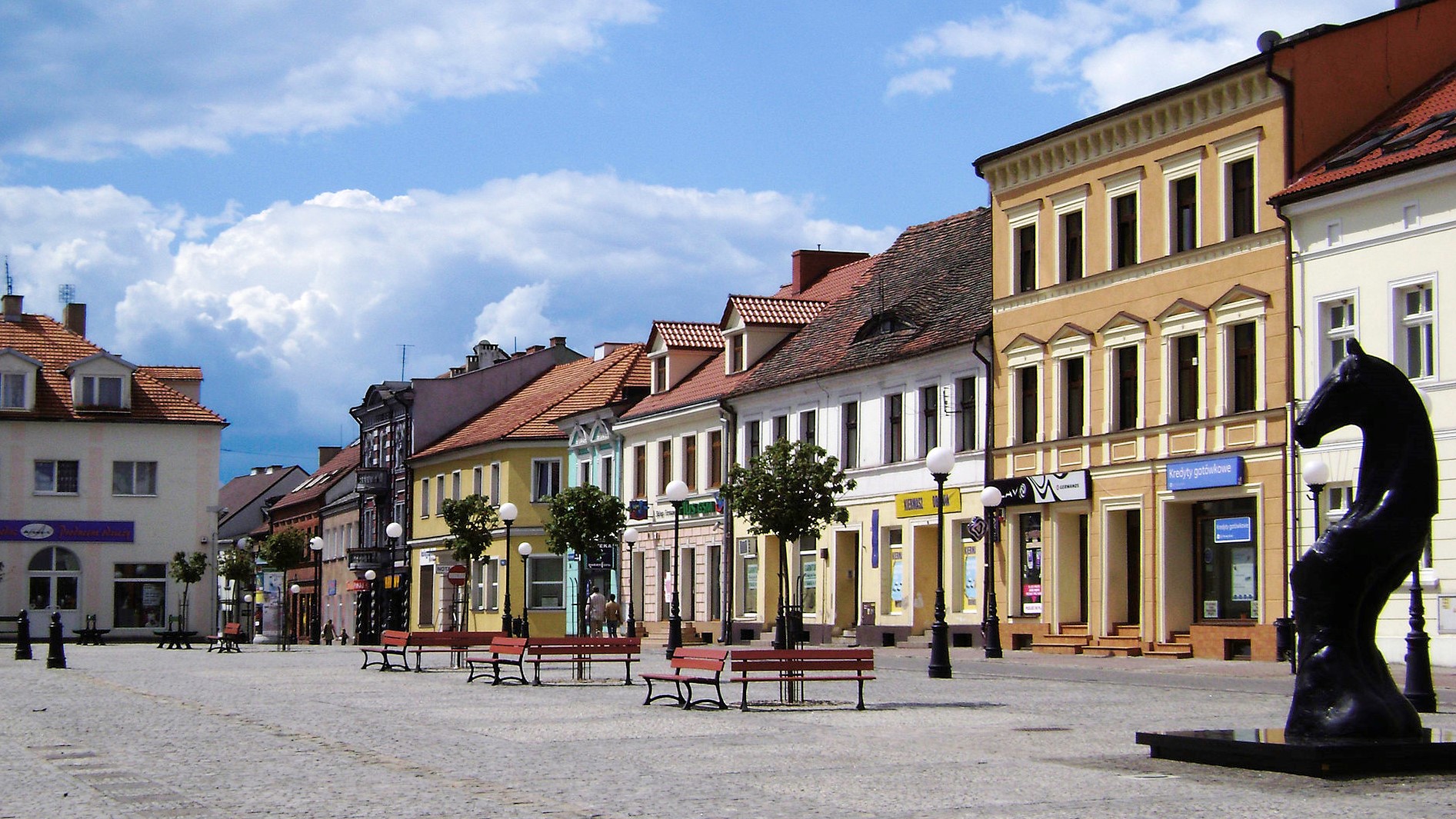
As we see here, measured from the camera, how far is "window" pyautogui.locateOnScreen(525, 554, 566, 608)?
65875 millimetres

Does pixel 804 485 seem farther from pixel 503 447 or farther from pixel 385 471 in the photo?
pixel 385 471

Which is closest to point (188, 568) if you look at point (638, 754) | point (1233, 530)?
point (1233, 530)

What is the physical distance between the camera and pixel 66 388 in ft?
216

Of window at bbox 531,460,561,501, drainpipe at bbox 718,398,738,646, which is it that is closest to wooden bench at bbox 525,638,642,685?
drainpipe at bbox 718,398,738,646

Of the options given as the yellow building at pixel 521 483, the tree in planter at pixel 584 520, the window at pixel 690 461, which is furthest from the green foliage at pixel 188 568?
the window at pixel 690 461

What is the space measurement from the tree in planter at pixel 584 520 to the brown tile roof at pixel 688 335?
917 cm

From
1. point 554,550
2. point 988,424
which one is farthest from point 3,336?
point 988,424

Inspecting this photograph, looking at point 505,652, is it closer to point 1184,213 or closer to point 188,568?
point 1184,213

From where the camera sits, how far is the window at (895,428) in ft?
148

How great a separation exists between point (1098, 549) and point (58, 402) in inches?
1607

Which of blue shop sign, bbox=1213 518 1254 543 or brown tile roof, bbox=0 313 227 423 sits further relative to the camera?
brown tile roof, bbox=0 313 227 423

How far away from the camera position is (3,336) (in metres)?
67.3

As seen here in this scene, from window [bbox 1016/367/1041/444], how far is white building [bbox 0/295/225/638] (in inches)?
1402

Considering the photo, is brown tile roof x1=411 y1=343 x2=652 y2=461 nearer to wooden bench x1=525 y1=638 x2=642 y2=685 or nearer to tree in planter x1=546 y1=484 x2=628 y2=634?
tree in planter x1=546 y1=484 x2=628 y2=634
